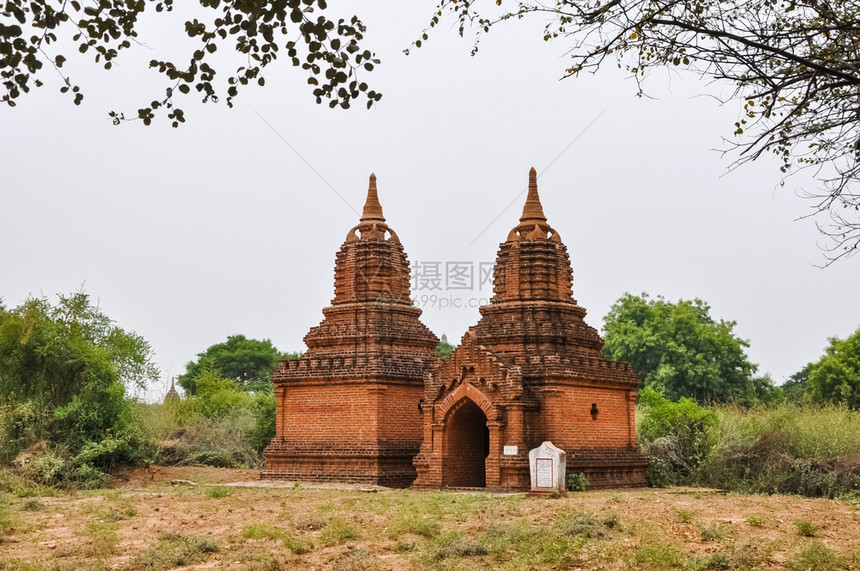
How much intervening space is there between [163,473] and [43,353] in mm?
4619

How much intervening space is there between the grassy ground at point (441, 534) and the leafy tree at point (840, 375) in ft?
86.3

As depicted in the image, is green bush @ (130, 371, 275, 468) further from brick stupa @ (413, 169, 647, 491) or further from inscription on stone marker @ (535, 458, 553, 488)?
inscription on stone marker @ (535, 458, 553, 488)

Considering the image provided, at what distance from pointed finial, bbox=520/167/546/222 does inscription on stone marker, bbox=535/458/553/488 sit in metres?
6.61

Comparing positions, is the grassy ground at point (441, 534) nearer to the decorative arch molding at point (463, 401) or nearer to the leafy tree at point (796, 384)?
the decorative arch molding at point (463, 401)

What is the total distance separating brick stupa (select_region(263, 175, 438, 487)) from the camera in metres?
22.8

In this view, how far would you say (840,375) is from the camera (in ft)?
139

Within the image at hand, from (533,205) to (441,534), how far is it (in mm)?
11668

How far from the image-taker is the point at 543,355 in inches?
851

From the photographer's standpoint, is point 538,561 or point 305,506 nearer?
point 538,561

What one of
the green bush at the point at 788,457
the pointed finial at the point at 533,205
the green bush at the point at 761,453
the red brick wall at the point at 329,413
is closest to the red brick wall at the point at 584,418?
the green bush at the point at 761,453

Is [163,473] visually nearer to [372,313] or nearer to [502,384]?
[372,313]

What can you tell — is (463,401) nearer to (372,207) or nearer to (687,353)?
(372,207)

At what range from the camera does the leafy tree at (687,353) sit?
153 ft

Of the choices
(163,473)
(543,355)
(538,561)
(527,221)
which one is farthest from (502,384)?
(163,473)
